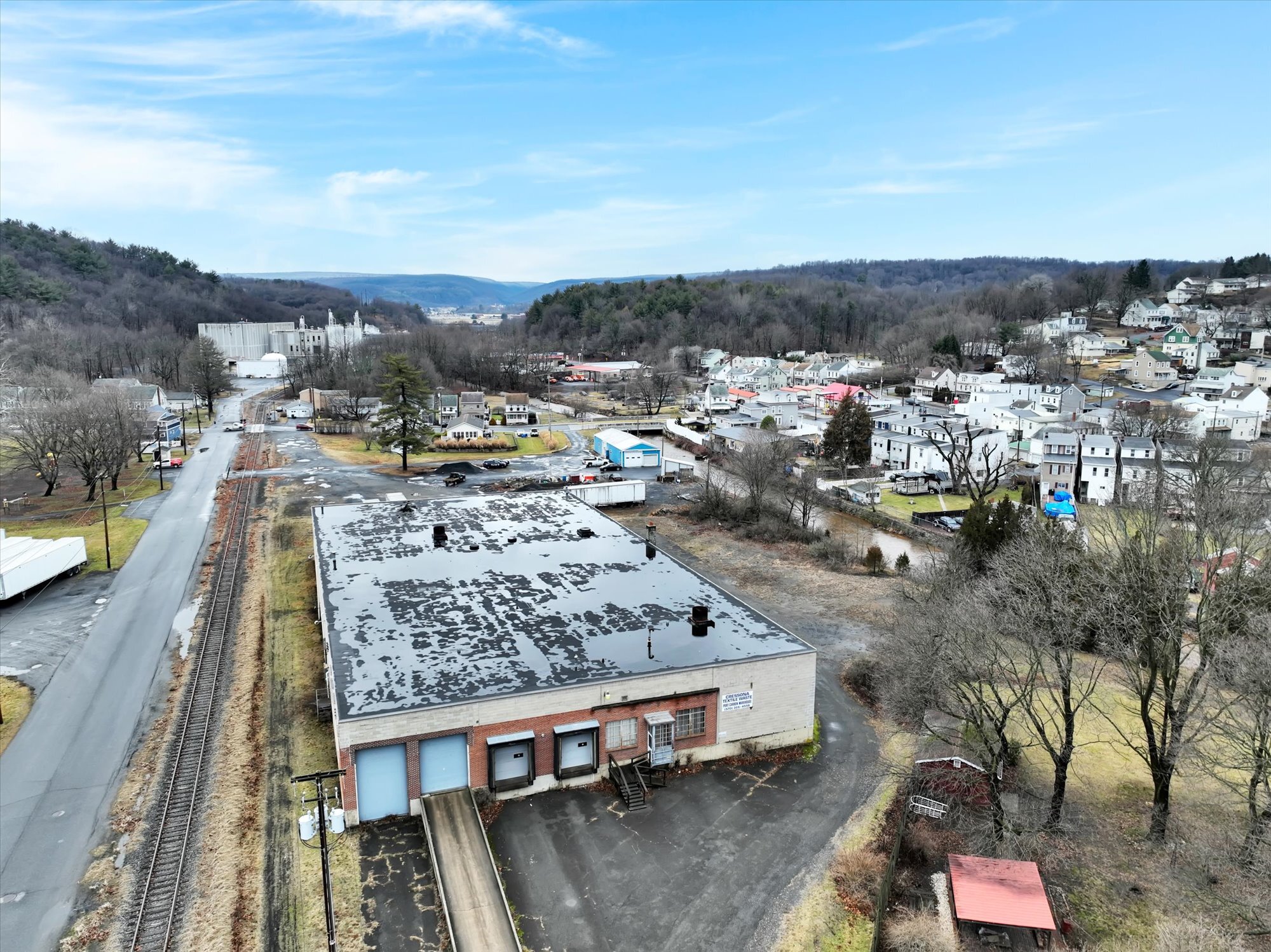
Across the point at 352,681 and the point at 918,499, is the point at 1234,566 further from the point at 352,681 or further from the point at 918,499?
the point at 918,499

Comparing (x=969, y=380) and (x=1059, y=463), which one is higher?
(x=969, y=380)

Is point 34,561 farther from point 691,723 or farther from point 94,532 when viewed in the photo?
point 691,723

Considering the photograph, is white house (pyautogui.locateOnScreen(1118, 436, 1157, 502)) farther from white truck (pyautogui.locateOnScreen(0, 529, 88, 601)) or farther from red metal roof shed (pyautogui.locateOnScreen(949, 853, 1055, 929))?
white truck (pyautogui.locateOnScreen(0, 529, 88, 601))

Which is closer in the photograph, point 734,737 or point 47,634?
point 734,737

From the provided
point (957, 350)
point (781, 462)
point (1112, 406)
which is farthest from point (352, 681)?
point (957, 350)

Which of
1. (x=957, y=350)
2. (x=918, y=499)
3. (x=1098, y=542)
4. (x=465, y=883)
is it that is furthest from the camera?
(x=957, y=350)

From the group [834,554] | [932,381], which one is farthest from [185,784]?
[932,381]

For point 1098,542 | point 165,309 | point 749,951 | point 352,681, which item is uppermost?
point 165,309

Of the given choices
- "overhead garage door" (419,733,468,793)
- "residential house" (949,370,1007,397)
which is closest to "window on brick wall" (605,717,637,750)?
"overhead garage door" (419,733,468,793)
